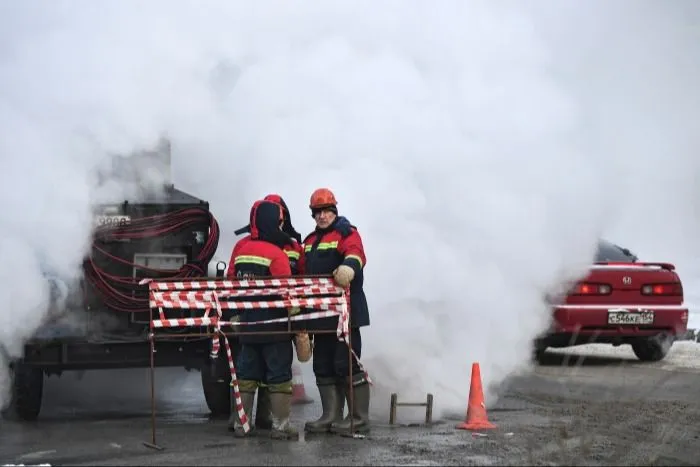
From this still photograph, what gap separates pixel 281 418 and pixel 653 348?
6944 millimetres

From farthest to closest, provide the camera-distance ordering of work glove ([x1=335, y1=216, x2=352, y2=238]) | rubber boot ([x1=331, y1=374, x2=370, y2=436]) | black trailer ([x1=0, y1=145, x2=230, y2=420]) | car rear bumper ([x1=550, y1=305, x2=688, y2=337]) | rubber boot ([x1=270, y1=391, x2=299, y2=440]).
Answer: car rear bumper ([x1=550, y1=305, x2=688, y2=337]) → black trailer ([x1=0, y1=145, x2=230, y2=420]) → work glove ([x1=335, y1=216, x2=352, y2=238]) → rubber boot ([x1=331, y1=374, x2=370, y2=436]) → rubber boot ([x1=270, y1=391, x2=299, y2=440])

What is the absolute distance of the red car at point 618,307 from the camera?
12.5 metres

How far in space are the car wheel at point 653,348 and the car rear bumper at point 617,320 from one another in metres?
0.53

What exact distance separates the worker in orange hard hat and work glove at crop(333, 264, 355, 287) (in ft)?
Answer: 0.43

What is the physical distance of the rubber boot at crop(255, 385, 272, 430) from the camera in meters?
8.45

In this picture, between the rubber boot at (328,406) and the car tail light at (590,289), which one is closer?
the rubber boot at (328,406)

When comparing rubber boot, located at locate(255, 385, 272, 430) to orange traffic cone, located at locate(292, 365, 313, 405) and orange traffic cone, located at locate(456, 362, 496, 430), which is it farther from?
orange traffic cone, located at locate(292, 365, 313, 405)

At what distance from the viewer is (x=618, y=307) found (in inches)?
493

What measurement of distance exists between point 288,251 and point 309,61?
3015mm

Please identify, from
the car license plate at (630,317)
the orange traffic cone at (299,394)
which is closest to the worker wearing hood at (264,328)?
the orange traffic cone at (299,394)

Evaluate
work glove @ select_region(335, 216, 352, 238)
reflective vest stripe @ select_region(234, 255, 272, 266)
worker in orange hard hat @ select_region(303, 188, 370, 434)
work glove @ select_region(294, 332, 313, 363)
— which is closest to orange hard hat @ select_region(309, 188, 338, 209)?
worker in orange hard hat @ select_region(303, 188, 370, 434)

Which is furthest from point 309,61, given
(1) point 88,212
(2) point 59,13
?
(1) point 88,212

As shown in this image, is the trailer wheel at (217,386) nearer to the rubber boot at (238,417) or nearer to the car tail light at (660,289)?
the rubber boot at (238,417)

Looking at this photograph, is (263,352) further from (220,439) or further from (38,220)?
(38,220)
